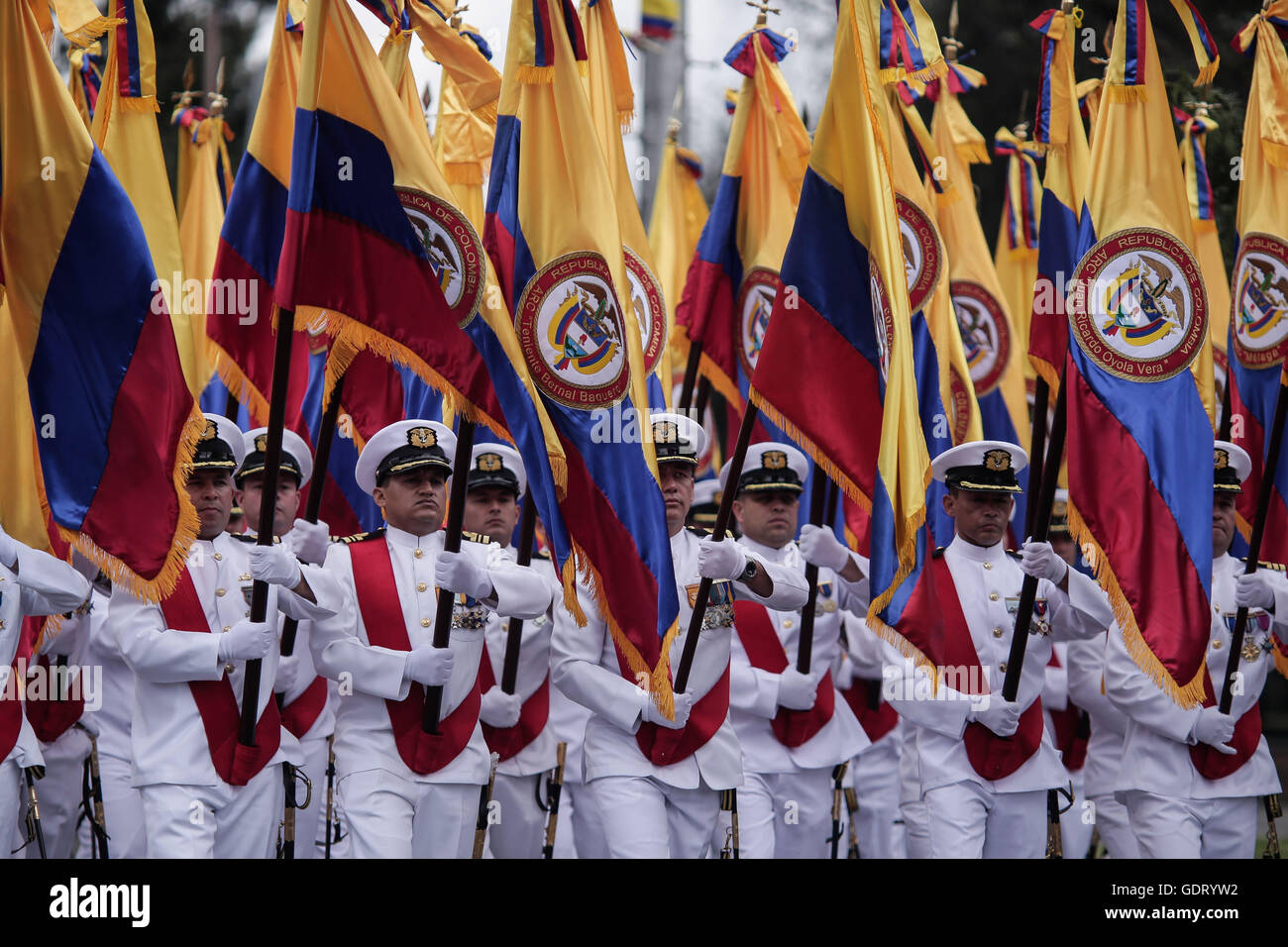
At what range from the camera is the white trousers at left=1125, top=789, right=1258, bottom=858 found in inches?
344

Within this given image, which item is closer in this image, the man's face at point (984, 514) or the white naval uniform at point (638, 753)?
the white naval uniform at point (638, 753)

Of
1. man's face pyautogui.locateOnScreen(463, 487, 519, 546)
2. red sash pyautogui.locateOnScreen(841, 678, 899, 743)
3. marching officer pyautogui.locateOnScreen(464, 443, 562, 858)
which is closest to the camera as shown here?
marching officer pyautogui.locateOnScreen(464, 443, 562, 858)

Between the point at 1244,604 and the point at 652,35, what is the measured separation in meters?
11.5

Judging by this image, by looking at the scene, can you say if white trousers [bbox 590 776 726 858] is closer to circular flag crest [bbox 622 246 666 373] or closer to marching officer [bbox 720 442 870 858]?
marching officer [bbox 720 442 870 858]

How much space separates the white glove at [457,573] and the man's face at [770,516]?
2656mm

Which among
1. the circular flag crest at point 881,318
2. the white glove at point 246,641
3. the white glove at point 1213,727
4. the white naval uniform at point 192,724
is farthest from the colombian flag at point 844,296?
the white glove at point 246,641

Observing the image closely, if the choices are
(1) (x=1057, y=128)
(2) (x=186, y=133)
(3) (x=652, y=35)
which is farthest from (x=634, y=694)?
(3) (x=652, y=35)

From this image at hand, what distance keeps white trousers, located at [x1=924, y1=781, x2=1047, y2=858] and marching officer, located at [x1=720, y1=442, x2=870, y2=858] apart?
1120 mm

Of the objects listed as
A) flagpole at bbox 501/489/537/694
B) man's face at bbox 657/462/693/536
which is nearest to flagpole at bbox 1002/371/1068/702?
man's face at bbox 657/462/693/536

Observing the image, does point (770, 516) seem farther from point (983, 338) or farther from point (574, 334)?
→ point (983, 338)

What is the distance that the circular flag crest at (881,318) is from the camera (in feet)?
24.7

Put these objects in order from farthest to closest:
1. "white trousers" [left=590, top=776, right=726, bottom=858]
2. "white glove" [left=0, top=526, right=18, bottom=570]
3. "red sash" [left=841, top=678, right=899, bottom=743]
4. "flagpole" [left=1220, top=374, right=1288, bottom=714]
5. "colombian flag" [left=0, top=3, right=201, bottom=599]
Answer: "red sash" [left=841, top=678, right=899, bottom=743] < "flagpole" [left=1220, top=374, right=1288, bottom=714] < "white trousers" [left=590, top=776, right=726, bottom=858] < "colombian flag" [left=0, top=3, right=201, bottom=599] < "white glove" [left=0, top=526, right=18, bottom=570]

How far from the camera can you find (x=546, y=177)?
773 cm

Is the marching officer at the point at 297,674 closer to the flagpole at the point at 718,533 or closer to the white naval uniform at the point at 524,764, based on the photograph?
the white naval uniform at the point at 524,764
